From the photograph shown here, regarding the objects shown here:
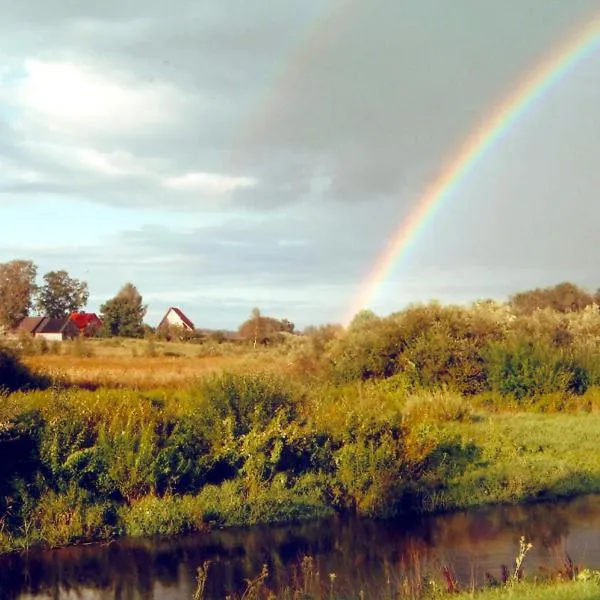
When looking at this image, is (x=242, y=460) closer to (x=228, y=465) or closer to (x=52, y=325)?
(x=228, y=465)

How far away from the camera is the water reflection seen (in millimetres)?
11250

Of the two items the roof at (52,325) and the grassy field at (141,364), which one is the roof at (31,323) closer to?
the roof at (52,325)

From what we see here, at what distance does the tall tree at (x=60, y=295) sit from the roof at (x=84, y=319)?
3552 mm

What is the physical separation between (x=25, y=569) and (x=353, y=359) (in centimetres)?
1913

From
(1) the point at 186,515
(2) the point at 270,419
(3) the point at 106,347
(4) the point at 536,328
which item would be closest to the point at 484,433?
(2) the point at 270,419

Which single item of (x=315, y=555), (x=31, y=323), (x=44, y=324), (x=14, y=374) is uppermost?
(x=31, y=323)

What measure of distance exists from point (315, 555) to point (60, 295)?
9777 cm

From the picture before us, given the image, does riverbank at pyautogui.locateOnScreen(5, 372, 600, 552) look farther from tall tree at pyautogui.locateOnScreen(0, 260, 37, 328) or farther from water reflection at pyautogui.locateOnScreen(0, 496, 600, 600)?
tall tree at pyautogui.locateOnScreen(0, 260, 37, 328)

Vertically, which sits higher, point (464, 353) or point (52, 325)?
point (52, 325)

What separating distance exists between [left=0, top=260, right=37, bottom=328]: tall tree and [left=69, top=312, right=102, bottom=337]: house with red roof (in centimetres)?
584

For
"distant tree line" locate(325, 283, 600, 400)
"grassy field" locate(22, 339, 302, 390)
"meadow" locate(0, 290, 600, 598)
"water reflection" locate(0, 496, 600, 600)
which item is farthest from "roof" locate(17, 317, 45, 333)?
"water reflection" locate(0, 496, 600, 600)

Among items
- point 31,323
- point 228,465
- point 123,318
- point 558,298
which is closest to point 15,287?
point 31,323

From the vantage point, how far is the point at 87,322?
99000mm

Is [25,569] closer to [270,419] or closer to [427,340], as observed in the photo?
[270,419]
